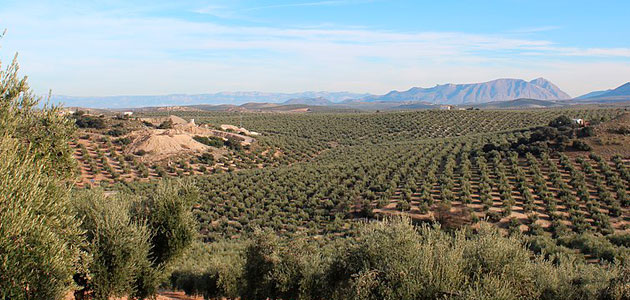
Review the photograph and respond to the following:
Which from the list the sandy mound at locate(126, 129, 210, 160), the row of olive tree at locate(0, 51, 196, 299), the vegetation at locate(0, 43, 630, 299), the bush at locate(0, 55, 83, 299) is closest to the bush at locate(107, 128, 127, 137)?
the sandy mound at locate(126, 129, 210, 160)

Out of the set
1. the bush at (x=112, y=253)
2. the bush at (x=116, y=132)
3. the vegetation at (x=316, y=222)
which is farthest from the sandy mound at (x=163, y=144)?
the bush at (x=112, y=253)

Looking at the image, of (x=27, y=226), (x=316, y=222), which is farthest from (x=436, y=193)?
(x=27, y=226)

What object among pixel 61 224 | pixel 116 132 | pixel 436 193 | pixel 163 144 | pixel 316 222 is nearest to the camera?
pixel 61 224

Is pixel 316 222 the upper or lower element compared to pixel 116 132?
lower

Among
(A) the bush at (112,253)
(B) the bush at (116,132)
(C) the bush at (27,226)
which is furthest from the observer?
(B) the bush at (116,132)

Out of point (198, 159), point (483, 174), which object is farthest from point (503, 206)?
point (198, 159)

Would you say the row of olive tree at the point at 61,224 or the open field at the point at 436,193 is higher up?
the row of olive tree at the point at 61,224

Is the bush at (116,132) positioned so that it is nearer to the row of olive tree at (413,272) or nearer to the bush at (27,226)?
the bush at (27,226)

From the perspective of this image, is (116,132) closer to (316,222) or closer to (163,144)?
(163,144)

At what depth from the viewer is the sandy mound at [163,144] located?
46.9 meters

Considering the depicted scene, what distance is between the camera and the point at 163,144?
1903 inches

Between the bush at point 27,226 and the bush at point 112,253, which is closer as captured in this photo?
the bush at point 27,226

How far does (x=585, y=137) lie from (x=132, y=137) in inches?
2114

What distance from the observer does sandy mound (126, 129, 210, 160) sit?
4694 centimetres
